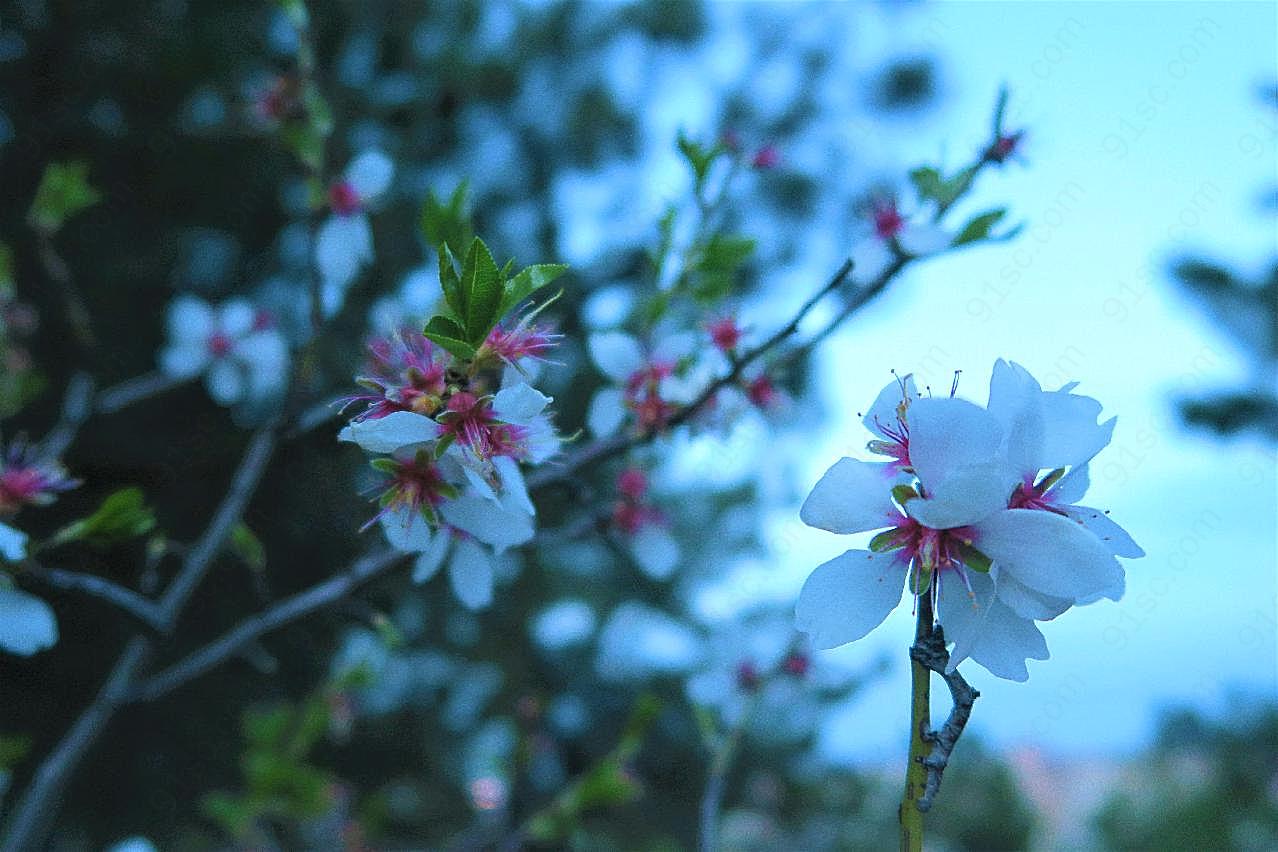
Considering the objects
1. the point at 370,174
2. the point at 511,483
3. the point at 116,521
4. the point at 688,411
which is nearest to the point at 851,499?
the point at 511,483

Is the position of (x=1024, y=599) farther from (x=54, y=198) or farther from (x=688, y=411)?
(x=54, y=198)

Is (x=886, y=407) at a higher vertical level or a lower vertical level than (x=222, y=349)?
higher

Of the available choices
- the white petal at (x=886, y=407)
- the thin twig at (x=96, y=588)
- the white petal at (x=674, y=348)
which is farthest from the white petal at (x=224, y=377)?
the white petal at (x=886, y=407)

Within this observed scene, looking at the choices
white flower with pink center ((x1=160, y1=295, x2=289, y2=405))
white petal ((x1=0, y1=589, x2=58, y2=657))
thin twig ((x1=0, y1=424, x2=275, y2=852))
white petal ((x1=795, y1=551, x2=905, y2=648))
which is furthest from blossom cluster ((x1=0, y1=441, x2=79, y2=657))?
white flower with pink center ((x1=160, y1=295, x2=289, y2=405))

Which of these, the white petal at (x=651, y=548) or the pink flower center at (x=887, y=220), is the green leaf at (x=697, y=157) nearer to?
the pink flower center at (x=887, y=220)

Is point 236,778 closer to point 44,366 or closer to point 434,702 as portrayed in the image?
point 434,702

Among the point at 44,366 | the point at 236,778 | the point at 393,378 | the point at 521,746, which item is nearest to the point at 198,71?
the point at 44,366
